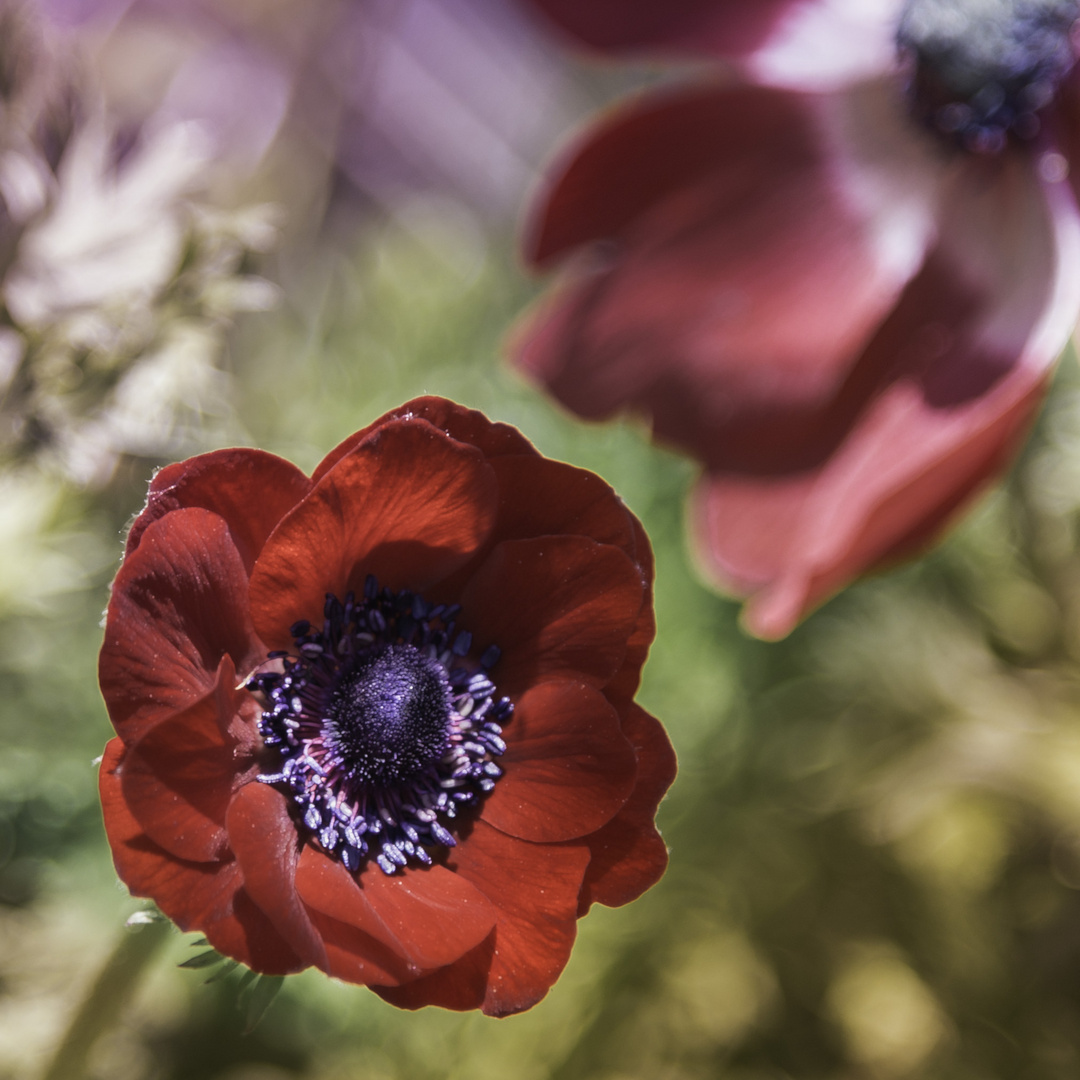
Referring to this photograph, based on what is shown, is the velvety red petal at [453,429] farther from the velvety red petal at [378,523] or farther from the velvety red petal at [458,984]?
the velvety red petal at [458,984]

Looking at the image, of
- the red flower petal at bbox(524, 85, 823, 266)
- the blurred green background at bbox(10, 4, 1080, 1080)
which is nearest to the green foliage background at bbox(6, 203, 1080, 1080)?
the blurred green background at bbox(10, 4, 1080, 1080)

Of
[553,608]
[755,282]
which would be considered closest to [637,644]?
[553,608]

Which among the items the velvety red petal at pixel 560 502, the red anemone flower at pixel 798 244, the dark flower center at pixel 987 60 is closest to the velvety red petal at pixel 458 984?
the velvety red petal at pixel 560 502

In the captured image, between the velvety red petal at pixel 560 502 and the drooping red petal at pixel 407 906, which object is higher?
the velvety red petal at pixel 560 502

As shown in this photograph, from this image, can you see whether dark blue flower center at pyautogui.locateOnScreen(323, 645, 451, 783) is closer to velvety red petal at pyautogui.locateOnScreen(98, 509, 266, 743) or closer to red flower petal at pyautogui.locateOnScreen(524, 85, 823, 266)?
velvety red petal at pyautogui.locateOnScreen(98, 509, 266, 743)

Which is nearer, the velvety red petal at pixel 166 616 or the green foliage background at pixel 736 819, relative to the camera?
the velvety red petal at pixel 166 616

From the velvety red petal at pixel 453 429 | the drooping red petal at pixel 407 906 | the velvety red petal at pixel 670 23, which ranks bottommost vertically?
the drooping red petal at pixel 407 906

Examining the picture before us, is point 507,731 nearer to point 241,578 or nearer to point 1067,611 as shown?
point 241,578
